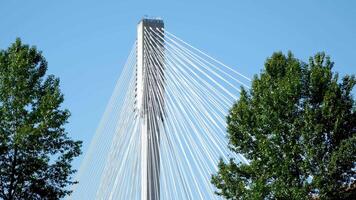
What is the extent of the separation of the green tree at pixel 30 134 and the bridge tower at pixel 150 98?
249cm

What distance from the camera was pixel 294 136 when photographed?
2212 cm

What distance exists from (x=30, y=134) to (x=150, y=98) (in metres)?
4.93

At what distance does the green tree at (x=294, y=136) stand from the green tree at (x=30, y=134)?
5.40 metres

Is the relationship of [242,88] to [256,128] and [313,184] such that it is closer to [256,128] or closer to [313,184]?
[256,128]

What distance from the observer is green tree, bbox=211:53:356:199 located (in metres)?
21.2

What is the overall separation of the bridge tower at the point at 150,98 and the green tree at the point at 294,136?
225 centimetres

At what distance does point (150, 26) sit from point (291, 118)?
787 centimetres

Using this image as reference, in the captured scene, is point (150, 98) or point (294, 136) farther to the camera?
point (150, 98)

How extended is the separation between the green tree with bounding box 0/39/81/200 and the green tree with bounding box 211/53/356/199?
5.40 m

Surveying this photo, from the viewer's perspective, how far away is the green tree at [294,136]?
21.2 m

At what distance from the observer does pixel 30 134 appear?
22406mm

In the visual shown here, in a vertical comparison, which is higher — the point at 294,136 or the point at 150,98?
the point at 150,98

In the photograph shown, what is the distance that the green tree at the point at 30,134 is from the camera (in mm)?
22047

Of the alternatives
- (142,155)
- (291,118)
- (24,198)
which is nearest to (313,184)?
(291,118)
